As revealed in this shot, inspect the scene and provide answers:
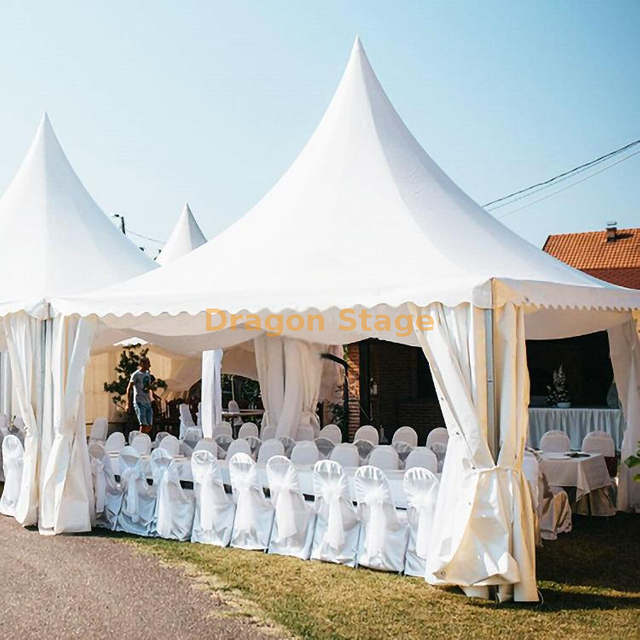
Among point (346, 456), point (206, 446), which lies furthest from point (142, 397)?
point (346, 456)

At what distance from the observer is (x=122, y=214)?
32.2 metres

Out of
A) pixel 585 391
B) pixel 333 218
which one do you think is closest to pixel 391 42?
pixel 333 218

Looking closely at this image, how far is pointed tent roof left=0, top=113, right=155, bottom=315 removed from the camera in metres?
12.1

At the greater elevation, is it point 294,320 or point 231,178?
point 231,178

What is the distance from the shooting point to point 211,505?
27.0 ft

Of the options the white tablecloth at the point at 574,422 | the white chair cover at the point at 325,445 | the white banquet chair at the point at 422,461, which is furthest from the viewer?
the white tablecloth at the point at 574,422

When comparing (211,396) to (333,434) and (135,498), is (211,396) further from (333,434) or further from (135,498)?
(135,498)

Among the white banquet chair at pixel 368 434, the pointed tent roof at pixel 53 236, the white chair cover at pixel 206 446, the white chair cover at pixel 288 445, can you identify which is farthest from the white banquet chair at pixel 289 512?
the pointed tent roof at pixel 53 236

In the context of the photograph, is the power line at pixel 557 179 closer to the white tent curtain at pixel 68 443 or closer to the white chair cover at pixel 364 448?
the white chair cover at pixel 364 448

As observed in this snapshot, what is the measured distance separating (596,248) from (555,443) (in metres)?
17.1

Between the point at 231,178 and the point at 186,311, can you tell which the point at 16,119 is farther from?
the point at 186,311

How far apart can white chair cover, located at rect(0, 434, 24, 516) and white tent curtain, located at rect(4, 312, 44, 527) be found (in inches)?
18.9

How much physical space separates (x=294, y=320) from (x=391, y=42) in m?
3.88

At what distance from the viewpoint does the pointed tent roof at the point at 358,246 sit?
7.55 meters
